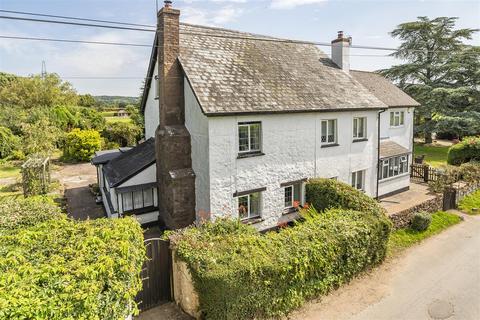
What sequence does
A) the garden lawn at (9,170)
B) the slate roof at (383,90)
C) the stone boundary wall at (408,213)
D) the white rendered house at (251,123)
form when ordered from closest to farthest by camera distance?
the white rendered house at (251,123), the stone boundary wall at (408,213), the slate roof at (383,90), the garden lawn at (9,170)

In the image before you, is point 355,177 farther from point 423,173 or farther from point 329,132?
point 423,173

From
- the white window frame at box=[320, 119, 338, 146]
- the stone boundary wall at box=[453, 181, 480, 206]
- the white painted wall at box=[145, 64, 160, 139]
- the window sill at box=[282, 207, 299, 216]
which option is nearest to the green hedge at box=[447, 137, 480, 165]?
the stone boundary wall at box=[453, 181, 480, 206]

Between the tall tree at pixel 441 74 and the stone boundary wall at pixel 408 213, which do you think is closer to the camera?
the stone boundary wall at pixel 408 213

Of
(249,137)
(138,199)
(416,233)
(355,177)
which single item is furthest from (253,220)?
(416,233)

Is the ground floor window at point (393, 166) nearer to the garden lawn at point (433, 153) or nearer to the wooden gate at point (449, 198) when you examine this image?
the wooden gate at point (449, 198)

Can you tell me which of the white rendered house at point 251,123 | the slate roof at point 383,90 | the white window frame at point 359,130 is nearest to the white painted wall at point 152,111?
the white rendered house at point 251,123

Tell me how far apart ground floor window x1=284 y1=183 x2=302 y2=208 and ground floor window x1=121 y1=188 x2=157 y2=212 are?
7.36 meters

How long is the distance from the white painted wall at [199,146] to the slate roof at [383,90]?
15.9 metres

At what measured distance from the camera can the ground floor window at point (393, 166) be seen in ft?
69.7

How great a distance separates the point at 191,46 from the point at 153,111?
5.62m

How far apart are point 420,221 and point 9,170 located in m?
36.8

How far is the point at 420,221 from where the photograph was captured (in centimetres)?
1593

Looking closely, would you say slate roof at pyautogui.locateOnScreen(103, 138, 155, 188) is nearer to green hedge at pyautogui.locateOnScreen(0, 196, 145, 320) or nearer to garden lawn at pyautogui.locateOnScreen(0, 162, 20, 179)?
green hedge at pyautogui.locateOnScreen(0, 196, 145, 320)

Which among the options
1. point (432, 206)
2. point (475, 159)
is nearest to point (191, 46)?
point (432, 206)
